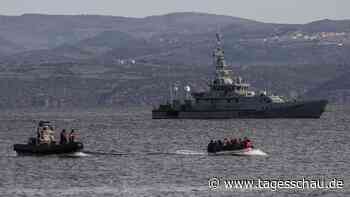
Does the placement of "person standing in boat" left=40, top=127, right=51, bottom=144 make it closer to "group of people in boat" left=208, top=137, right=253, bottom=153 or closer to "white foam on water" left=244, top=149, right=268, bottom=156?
"group of people in boat" left=208, top=137, right=253, bottom=153

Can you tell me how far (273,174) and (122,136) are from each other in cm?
7470

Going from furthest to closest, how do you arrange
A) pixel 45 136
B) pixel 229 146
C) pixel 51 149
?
pixel 229 146
pixel 45 136
pixel 51 149

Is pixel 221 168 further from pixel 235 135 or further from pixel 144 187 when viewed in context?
pixel 235 135

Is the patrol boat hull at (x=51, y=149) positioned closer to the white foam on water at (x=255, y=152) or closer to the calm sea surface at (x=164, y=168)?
the calm sea surface at (x=164, y=168)

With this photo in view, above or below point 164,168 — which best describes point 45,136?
above

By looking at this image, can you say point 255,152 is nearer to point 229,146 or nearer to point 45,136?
point 229,146

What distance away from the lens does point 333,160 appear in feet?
412

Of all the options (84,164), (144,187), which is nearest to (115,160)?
(84,164)

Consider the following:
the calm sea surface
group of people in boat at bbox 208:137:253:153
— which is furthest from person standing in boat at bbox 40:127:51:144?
group of people in boat at bbox 208:137:253:153

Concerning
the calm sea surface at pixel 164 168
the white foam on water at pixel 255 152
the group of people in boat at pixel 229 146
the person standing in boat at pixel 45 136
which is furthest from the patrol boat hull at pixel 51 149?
the white foam on water at pixel 255 152

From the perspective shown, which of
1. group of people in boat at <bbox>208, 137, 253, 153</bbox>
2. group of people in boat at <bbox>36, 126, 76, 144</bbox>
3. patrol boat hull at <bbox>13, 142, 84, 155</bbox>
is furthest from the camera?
group of people in boat at <bbox>208, 137, 253, 153</bbox>

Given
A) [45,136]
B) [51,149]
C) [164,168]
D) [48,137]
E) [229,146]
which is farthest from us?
[229,146]

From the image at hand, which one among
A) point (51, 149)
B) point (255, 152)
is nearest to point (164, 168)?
point (51, 149)

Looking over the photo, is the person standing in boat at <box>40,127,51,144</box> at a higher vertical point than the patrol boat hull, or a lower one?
higher
